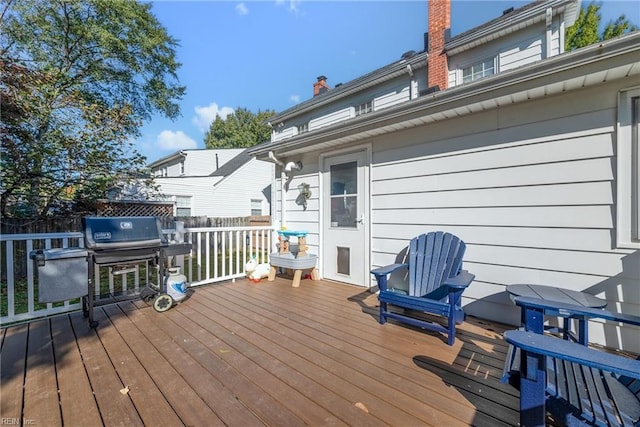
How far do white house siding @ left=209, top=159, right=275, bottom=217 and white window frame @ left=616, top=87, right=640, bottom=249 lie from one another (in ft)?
38.9

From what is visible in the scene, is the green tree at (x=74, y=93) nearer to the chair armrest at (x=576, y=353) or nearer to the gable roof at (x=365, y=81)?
the gable roof at (x=365, y=81)

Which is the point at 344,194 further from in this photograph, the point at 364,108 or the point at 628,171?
the point at 364,108

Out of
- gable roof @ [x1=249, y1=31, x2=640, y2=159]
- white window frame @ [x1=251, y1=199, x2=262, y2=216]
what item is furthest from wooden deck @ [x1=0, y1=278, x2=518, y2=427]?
white window frame @ [x1=251, y1=199, x2=262, y2=216]

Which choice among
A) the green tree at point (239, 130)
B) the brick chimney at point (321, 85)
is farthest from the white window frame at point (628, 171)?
the green tree at point (239, 130)

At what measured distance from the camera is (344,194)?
4105 mm

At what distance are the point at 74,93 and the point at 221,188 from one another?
7041mm

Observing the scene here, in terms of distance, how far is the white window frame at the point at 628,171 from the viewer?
2.10m

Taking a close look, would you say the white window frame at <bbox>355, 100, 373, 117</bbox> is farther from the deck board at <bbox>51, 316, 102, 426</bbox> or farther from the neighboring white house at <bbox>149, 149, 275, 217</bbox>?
the deck board at <bbox>51, 316, 102, 426</bbox>

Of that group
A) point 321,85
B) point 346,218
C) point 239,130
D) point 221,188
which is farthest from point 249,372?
point 239,130

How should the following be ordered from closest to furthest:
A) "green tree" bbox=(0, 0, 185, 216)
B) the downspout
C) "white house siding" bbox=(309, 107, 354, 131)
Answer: the downspout
"green tree" bbox=(0, 0, 185, 216)
"white house siding" bbox=(309, 107, 354, 131)

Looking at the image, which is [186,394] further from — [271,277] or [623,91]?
[623,91]

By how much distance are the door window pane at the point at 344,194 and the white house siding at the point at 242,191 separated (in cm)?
925

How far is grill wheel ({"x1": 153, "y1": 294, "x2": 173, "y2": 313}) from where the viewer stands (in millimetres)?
2992

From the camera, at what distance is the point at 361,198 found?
3869 mm
